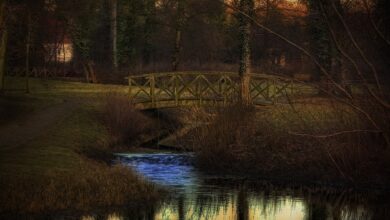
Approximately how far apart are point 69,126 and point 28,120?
1.48m

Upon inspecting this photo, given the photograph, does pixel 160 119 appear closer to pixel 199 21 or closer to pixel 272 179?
pixel 272 179

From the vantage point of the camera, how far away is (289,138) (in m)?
19.1

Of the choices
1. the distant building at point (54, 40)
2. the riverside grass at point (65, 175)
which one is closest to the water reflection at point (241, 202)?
the riverside grass at point (65, 175)

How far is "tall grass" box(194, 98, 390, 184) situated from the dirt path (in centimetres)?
502

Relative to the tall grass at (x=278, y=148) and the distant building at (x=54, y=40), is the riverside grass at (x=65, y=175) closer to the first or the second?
the tall grass at (x=278, y=148)

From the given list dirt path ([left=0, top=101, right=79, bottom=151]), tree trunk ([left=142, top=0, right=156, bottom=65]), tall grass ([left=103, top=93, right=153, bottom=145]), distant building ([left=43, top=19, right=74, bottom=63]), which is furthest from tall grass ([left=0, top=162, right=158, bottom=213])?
tree trunk ([left=142, top=0, right=156, bottom=65])

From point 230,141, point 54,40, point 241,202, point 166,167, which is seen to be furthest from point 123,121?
point 54,40

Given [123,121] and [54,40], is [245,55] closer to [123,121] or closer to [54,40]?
[123,121]

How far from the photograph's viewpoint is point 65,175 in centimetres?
1466

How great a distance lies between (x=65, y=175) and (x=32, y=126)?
8292 mm

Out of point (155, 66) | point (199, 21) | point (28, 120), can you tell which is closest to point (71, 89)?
point (155, 66)

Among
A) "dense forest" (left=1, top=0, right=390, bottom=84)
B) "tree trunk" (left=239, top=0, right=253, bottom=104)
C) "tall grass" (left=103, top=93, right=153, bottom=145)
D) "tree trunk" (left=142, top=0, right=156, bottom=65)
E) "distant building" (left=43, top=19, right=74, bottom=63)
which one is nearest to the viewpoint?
"dense forest" (left=1, top=0, right=390, bottom=84)

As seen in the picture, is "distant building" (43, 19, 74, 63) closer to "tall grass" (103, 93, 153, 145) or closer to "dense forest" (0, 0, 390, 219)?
"dense forest" (0, 0, 390, 219)

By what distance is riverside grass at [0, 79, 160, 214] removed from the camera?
13127 millimetres
